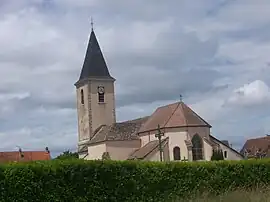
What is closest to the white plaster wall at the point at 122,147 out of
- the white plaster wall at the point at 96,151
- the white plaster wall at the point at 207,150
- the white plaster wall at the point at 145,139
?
the white plaster wall at the point at 145,139

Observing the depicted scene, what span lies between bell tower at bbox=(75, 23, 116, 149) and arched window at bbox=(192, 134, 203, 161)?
1726cm

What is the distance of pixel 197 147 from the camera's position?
73750mm

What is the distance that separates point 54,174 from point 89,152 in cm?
6321

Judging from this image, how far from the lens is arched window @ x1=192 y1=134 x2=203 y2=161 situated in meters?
73.4

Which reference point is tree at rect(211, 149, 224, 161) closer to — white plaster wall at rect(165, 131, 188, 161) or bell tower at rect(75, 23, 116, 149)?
white plaster wall at rect(165, 131, 188, 161)

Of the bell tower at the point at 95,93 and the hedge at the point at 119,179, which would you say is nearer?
the hedge at the point at 119,179

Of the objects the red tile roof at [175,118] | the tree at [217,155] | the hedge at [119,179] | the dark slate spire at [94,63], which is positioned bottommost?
the hedge at [119,179]

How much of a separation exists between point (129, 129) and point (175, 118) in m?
9.27

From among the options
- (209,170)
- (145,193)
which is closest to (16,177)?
(145,193)

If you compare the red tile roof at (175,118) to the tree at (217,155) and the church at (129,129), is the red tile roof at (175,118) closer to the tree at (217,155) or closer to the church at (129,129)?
the church at (129,129)

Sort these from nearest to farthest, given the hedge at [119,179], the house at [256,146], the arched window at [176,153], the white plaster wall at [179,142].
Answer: the hedge at [119,179], the white plaster wall at [179,142], the arched window at [176,153], the house at [256,146]

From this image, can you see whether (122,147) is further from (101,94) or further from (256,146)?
(256,146)

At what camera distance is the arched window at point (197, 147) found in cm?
7338

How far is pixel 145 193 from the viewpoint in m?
24.0
